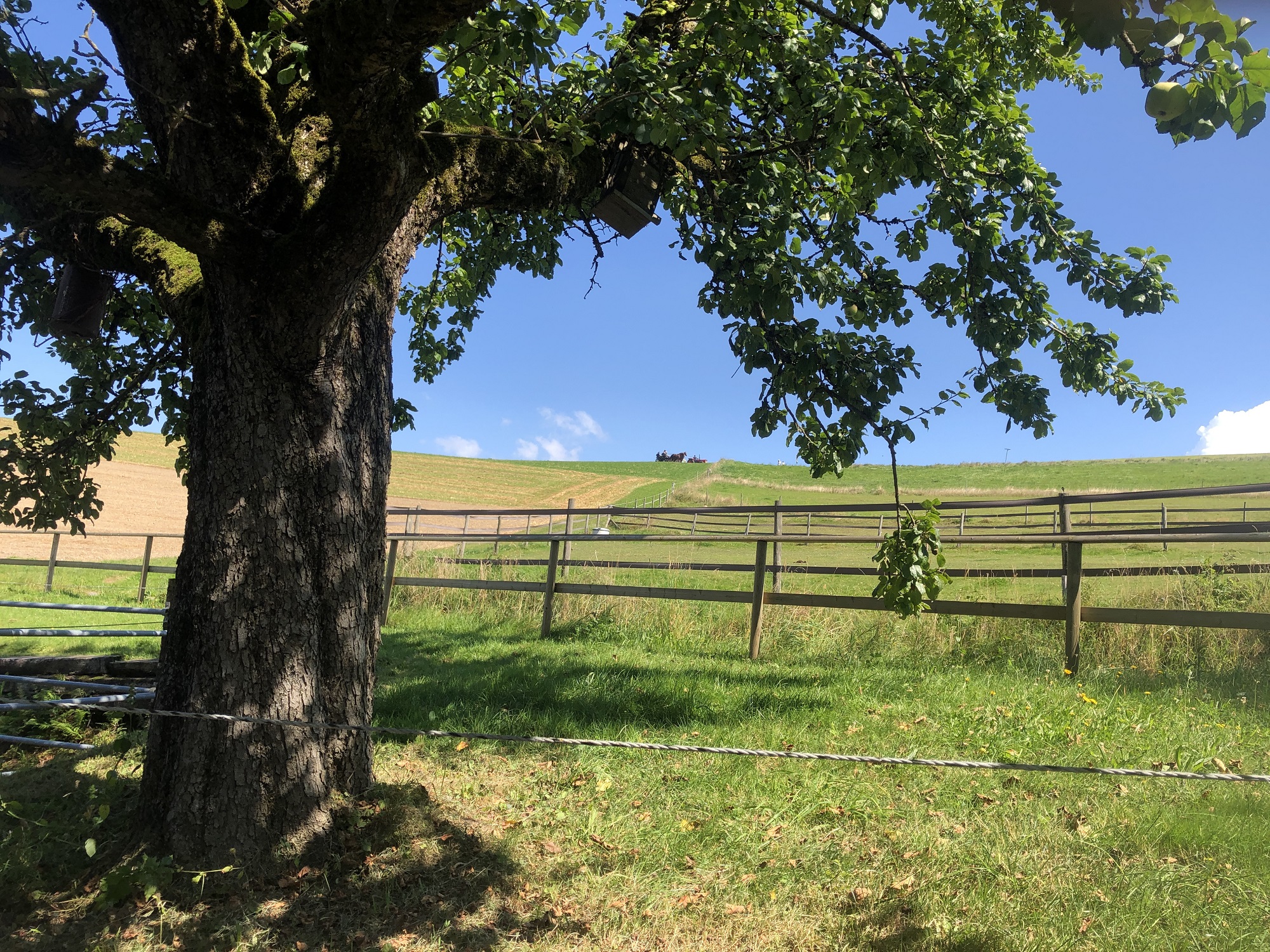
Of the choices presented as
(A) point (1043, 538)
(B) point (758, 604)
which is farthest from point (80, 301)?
(A) point (1043, 538)

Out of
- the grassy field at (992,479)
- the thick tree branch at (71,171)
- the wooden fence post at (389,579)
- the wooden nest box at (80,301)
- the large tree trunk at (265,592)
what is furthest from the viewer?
the grassy field at (992,479)

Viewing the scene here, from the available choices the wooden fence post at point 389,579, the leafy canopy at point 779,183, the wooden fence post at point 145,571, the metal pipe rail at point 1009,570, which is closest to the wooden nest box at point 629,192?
the leafy canopy at point 779,183

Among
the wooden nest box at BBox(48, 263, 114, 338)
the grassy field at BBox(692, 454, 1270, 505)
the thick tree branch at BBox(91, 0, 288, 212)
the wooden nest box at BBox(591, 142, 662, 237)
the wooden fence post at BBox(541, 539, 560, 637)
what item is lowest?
the wooden fence post at BBox(541, 539, 560, 637)

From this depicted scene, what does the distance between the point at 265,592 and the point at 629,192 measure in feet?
11.4

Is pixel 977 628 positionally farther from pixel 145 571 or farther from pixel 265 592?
pixel 145 571

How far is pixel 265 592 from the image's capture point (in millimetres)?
3375

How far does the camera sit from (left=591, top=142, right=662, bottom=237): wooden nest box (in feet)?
17.0

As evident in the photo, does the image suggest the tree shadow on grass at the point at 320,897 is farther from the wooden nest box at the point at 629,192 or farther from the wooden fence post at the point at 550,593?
the wooden fence post at the point at 550,593

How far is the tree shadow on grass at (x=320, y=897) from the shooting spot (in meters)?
2.98

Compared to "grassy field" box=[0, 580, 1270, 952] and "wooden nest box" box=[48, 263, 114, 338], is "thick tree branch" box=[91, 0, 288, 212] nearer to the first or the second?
"wooden nest box" box=[48, 263, 114, 338]

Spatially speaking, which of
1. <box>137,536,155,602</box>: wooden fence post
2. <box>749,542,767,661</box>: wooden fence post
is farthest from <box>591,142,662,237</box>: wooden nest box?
<box>137,536,155,602</box>: wooden fence post

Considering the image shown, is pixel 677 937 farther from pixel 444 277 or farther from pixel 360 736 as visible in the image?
pixel 444 277

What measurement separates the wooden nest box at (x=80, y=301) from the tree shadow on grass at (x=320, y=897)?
108 inches

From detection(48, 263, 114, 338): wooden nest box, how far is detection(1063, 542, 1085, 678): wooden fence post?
7262 millimetres
